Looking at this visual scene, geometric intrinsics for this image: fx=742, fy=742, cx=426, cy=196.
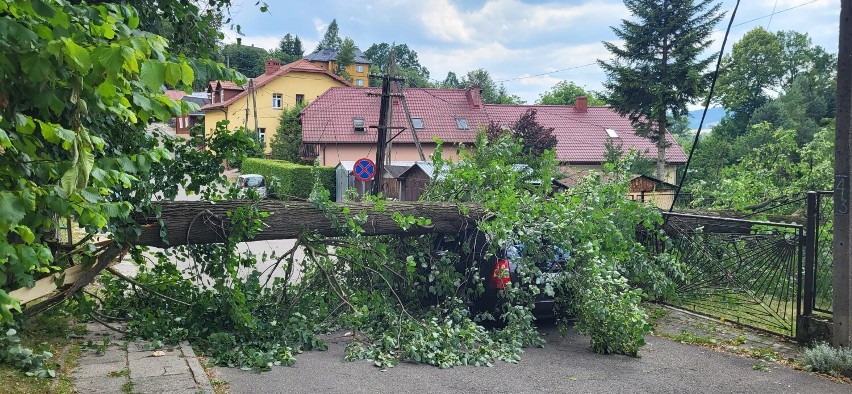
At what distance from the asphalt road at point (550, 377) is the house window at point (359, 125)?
38.8 metres

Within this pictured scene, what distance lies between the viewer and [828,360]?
7082 mm

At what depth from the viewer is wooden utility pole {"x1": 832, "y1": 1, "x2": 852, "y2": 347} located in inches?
291

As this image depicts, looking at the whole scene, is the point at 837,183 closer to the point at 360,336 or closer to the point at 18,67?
the point at 360,336

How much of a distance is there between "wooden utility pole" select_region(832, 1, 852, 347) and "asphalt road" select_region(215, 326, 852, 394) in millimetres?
807

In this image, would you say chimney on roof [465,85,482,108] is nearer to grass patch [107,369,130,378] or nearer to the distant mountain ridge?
the distant mountain ridge

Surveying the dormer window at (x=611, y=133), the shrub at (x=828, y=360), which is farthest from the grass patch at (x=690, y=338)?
the dormer window at (x=611, y=133)

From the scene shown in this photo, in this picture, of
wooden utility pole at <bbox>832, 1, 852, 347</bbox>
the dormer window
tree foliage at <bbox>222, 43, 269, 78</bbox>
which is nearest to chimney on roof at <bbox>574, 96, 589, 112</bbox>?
the dormer window

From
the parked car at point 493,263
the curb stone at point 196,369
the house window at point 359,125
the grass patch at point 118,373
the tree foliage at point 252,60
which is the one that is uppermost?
the tree foliage at point 252,60

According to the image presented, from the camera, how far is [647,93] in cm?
3562

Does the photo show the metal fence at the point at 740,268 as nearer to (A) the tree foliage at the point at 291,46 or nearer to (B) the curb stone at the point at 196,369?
(B) the curb stone at the point at 196,369

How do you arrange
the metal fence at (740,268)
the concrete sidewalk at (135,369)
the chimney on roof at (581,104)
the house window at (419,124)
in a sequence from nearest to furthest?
the concrete sidewalk at (135,369) < the metal fence at (740,268) < the house window at (419,124) < the chimney on roof at (581,104)

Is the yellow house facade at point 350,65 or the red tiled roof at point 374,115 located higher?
the yellow house facade at point 350,65

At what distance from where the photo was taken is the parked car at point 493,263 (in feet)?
27.2

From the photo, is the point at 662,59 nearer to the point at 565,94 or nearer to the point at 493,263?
the point at 493,263
